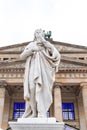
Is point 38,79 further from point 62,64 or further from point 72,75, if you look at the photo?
point 62,64

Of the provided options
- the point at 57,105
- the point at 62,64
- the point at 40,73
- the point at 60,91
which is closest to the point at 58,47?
the point at 62,64

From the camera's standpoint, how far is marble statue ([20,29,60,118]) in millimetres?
3621

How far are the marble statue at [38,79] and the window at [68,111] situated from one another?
2590cm

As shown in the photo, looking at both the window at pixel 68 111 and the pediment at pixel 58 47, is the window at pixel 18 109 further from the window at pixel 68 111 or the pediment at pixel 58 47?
the pediment at pixel 58 47

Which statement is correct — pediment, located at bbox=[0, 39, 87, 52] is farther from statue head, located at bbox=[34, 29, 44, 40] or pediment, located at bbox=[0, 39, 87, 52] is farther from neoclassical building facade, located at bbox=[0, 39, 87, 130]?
statue head, located at bbox=[34, 29, 44, 40]

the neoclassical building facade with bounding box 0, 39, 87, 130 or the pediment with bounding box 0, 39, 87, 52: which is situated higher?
the pediment with bounding box 0, 39, 87, 52

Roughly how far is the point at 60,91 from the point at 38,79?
24035 millimetres

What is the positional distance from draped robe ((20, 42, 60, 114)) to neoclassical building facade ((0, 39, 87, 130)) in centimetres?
2045

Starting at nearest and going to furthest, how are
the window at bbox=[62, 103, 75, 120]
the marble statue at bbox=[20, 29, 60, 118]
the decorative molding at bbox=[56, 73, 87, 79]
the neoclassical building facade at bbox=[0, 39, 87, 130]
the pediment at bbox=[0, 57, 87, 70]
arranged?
the marble statue at bbox=[20, 29, 60, 118] → the neoclassical building facade at bbox=[0, 39, 87, 130] → the decorative molding at bbox=[56, 73, 87, 79] → the pediment at bbox=[0, 57, 87, 70] → the window at bbox=[62, 103, 75, 120]

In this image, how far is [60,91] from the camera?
1080 inches

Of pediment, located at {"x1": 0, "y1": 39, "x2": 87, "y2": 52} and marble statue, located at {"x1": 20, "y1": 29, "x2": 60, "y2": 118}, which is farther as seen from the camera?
pediment, located at {"x1": 0, "y1": 39, "x2": 87, "y2": 52}

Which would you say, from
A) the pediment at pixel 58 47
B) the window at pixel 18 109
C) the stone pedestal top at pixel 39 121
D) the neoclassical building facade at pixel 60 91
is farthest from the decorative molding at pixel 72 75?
the stone pedestal top at pixel 39 121

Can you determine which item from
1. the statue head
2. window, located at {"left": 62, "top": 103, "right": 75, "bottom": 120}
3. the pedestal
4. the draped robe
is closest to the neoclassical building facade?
window, located at {"left": 62, "top": 103, "right": 75, "bottom": 120}

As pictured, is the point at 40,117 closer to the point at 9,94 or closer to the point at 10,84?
the point at 10,84
